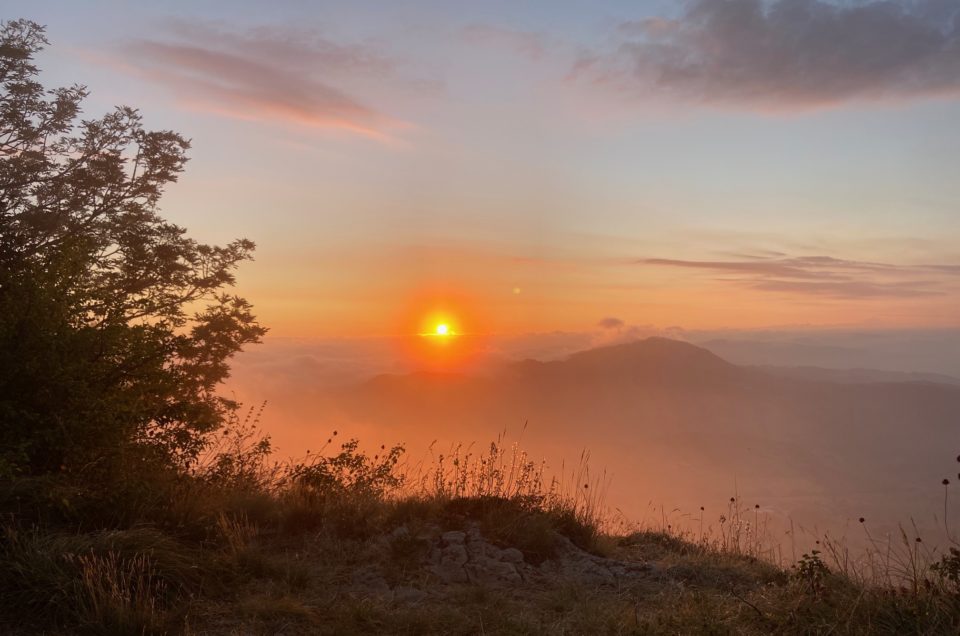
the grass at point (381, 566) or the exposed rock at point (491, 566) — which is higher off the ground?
Result: the grass at point (381, 566)

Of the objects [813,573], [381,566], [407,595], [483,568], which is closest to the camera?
[813,573]

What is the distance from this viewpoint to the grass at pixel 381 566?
5.31m

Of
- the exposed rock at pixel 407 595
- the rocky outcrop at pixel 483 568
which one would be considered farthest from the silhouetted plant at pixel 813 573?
the exposed rock at pixel 407 595

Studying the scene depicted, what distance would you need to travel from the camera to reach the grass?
5.31m

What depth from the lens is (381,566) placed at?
6.98 metres

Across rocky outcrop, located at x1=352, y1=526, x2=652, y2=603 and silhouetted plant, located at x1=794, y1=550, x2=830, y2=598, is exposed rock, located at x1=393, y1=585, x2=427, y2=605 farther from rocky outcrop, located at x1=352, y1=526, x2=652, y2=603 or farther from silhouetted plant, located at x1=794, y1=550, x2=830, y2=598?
silhouetted plant, located at x1=794, y1=550, x2=830, y2=598

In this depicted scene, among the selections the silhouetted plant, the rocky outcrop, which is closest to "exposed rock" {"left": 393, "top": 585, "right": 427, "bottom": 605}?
the rocky outcrop

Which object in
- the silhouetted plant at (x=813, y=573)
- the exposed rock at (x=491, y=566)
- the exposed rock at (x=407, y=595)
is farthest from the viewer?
the exposed rock at (x=491, y=566)

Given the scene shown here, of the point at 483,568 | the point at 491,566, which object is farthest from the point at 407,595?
the point at 491,566

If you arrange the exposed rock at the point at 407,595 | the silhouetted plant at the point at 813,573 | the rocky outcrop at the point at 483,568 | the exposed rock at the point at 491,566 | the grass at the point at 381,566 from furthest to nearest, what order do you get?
the exposed rock at the point at 491,566 < the rocky outcrop at the point at 483,568 < the exposed rock at the point at 407,595 < the silhouetted plant at the point at 813,573 < the grass at the point at 381,566

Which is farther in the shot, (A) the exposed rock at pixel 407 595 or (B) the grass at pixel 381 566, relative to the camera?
(A) the exposed rock at pixel 407 595

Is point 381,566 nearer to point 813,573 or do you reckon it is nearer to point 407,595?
point 407,595

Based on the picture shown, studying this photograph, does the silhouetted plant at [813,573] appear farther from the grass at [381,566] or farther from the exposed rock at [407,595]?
the exposed rock at [407,595]

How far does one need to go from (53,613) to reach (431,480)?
4843mm
